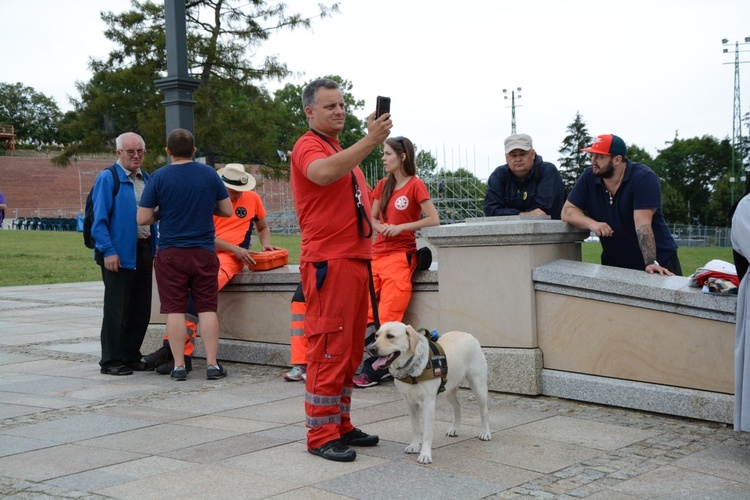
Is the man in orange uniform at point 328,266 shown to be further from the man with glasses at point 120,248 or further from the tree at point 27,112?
the tree at point 27,112

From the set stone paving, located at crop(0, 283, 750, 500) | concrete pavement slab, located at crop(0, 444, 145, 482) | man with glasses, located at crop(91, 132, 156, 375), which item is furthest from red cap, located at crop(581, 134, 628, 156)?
man with glasses, located at crop(91, 132, 156, 375)

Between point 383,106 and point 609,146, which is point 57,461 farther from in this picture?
point 609,146

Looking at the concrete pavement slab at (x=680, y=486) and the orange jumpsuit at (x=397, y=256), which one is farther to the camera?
the orange jumpsuit at (x=397, y=256)

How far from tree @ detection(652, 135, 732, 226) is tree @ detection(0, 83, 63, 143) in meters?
68.4

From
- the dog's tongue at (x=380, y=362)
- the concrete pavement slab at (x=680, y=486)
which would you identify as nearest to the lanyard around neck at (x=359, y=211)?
the dog's tongue at (x=380, y=362)

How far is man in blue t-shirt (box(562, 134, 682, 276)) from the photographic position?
6.51m

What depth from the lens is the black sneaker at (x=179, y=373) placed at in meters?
7.49

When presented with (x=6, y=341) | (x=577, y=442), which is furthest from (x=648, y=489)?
(x=6, y=341)

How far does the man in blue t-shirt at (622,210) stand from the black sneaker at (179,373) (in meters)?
3.50

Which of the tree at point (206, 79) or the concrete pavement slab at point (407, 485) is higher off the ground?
the tree at point (206, 79)

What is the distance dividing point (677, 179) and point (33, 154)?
65.9 meters

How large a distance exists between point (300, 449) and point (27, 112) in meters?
108

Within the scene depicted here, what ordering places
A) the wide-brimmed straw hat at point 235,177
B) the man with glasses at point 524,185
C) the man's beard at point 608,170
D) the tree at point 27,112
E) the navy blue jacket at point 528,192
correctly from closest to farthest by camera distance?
the man's beard at point 608,170 < the man with glasses at point 524,185 < the navy blue jacket at point 528,192 < the wide-brimmed straw hat at point 235,177 < the tree at point 27,112

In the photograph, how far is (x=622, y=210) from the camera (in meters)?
6.69
